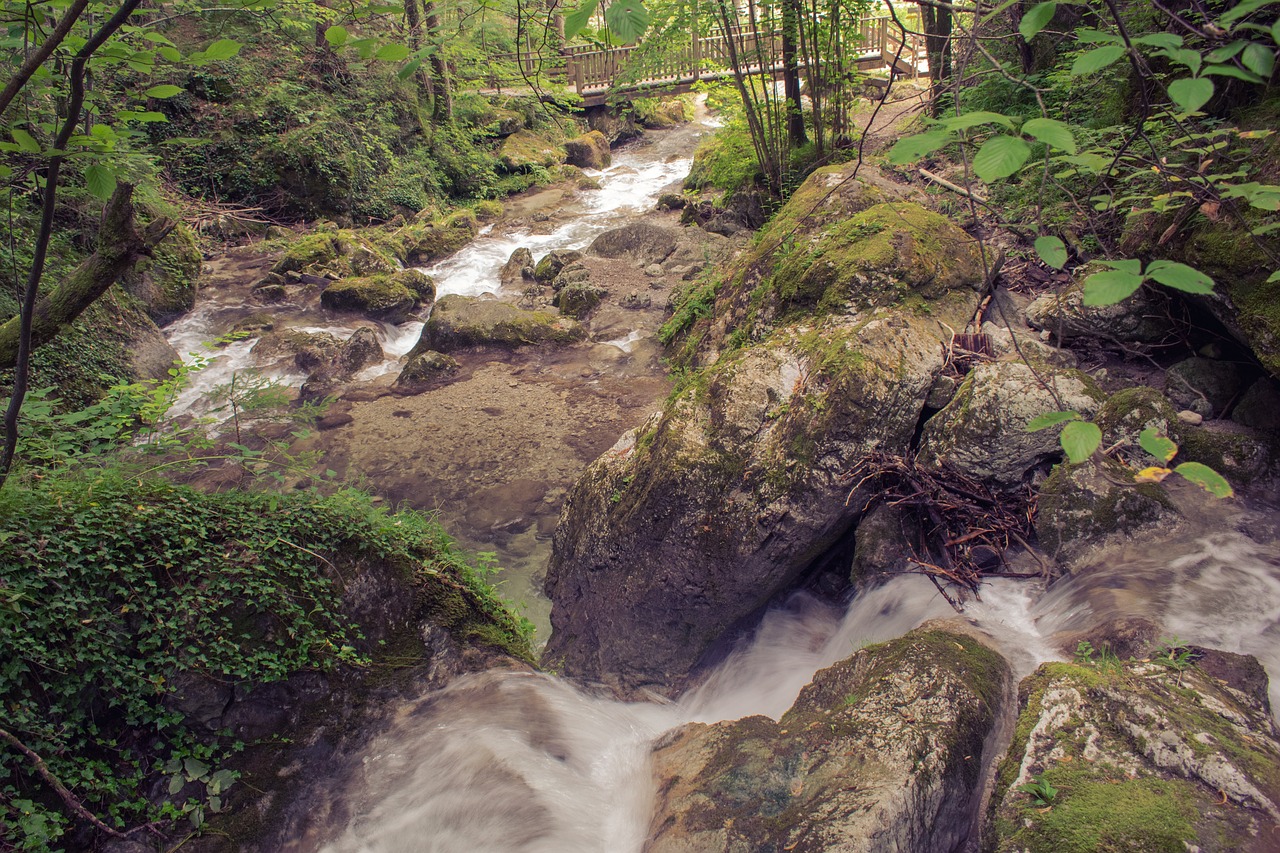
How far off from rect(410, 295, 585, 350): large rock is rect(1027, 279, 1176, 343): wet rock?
7.09 m

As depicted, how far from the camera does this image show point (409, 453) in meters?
8.27

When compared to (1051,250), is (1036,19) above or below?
above

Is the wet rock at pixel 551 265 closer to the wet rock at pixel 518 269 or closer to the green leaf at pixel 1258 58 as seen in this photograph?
the wet rock at pixel 518 269

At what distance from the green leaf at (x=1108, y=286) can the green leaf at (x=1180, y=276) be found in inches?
1.7

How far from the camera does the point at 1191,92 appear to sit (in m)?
1.48

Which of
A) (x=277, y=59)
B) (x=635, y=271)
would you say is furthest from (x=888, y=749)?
(x=277, y=59)

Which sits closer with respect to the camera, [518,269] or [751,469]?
[751,469]

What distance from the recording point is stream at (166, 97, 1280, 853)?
3521mm

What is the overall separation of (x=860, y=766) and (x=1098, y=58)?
2.74m

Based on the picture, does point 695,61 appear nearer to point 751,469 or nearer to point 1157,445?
point 751,469

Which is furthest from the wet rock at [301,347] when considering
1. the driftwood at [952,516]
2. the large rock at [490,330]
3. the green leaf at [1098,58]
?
the green leaf at [1098,58]

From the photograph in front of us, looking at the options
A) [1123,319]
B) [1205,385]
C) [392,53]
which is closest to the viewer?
[392,53]

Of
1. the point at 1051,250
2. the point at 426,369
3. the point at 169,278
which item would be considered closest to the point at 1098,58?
the point at 1051,250

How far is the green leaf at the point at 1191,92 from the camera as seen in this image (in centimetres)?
146
